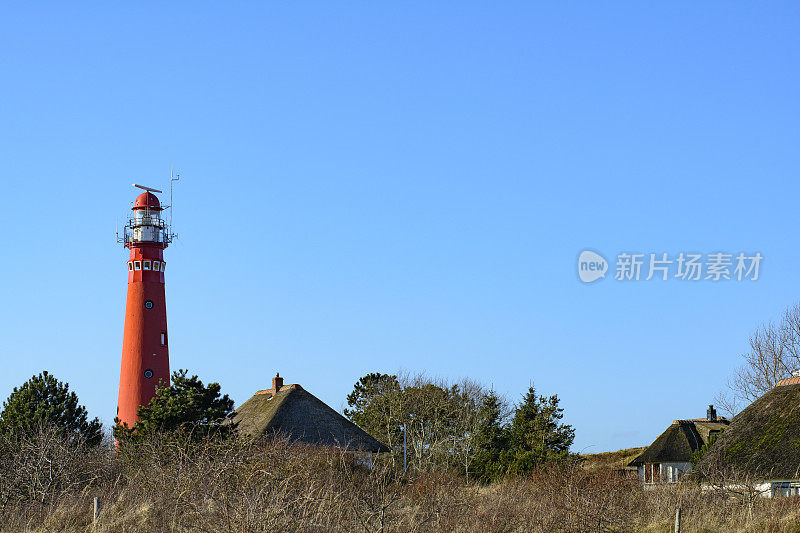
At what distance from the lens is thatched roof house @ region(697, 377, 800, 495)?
24359mm

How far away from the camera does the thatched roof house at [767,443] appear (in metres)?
24.4

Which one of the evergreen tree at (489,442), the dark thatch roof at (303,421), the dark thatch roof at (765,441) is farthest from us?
the evergreen tree at (489,442)

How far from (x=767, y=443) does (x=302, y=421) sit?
17020 millimetres

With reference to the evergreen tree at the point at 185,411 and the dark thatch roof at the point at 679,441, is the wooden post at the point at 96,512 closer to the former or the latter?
the evergreen tree at the point at 185,411

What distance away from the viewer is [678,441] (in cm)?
4166

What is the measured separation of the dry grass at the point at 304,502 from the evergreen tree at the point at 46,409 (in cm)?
1172

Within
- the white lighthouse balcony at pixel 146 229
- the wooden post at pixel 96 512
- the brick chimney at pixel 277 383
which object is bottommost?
the wooden post at pixel 96 512

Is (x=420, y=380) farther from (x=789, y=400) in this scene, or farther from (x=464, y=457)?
(x=789, y=400)

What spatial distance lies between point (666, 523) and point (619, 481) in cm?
143

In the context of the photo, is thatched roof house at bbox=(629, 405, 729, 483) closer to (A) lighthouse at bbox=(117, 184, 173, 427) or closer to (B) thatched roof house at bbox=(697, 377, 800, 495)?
(B) thatched roof house at bbox=(697, 377, 800, 495)

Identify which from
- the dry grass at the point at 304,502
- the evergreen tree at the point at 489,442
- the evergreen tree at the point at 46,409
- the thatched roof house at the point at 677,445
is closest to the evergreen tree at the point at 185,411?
the evergreen tree at the point at 46,409

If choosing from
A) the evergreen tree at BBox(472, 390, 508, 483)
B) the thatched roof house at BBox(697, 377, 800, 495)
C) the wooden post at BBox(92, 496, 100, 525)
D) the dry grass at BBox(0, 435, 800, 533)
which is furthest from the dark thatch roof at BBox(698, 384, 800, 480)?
the wooden post at BBox(92, 496, 100, 525)

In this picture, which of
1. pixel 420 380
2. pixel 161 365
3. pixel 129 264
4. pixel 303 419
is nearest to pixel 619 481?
pixel 303 419

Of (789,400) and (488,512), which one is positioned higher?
(789,400)
